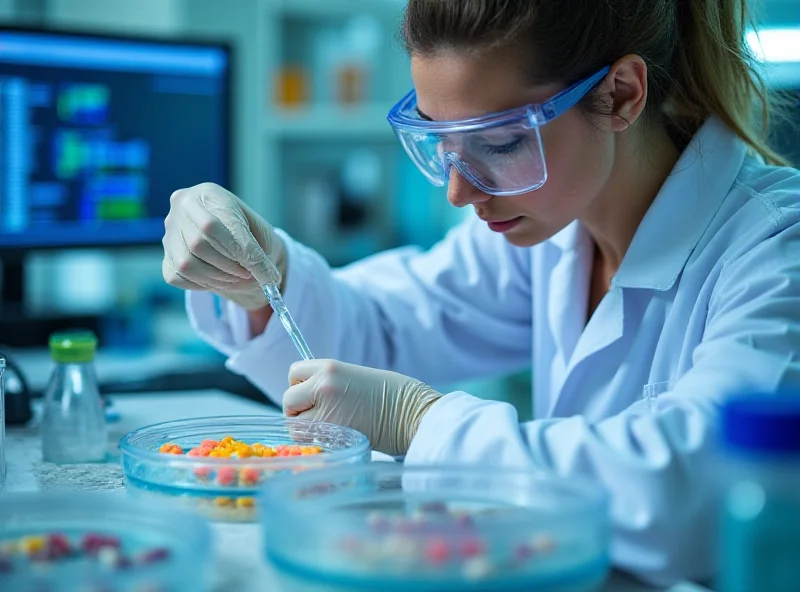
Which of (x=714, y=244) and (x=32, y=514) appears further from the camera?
(x=714, y=244)

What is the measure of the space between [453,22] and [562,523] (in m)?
0.65

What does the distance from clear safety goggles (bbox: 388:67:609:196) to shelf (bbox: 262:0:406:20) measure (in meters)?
2.44

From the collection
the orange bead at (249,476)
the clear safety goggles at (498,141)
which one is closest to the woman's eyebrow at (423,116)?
the clear safety goggles at (498,141)

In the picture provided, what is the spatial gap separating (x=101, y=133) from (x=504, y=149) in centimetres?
140

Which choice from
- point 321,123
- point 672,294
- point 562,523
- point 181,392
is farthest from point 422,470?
point 321,123

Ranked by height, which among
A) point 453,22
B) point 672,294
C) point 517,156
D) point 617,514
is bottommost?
point 617,514

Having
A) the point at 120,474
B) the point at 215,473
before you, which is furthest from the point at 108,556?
the point at 120,474

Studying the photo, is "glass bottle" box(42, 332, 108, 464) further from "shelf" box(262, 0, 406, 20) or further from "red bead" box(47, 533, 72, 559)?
"shelf" box(262, 0, 406, 20)

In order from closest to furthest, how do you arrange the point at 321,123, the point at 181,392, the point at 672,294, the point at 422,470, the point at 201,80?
1. the point at 422,470
2. the point at 672,294
3. the point at 181,392
4. the point at 201,80
5. the point at 321,123

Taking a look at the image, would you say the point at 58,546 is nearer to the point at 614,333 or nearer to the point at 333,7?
the point at 614,333

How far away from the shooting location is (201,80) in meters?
2.38

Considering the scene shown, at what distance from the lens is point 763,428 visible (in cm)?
55

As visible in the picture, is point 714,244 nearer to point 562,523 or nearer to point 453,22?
point 453,22

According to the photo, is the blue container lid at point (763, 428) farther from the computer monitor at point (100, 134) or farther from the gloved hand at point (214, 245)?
the computer monitor at point (100, 134)
